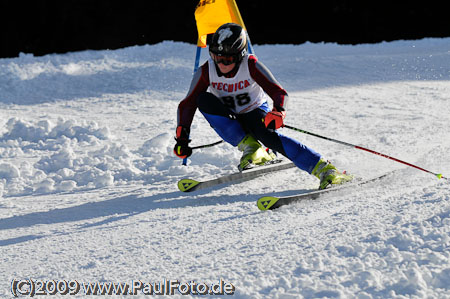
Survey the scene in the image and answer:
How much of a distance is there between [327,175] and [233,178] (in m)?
0.76

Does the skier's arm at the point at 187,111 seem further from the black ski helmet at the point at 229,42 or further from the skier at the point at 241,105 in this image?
the black ski helmet at the point at 229,42

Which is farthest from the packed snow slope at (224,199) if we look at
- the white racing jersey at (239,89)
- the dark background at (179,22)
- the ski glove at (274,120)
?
the dark background at (179,22)

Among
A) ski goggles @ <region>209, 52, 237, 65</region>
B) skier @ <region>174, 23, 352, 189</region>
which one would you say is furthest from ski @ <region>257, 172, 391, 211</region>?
ski goggles @ <region>209, 52, 237, 65</region>

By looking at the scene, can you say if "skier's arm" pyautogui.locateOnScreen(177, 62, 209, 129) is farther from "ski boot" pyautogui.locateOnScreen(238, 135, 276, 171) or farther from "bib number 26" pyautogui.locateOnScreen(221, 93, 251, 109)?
"ski boot" pyautogui.locateOnScreen(238, 135, 276, 171)

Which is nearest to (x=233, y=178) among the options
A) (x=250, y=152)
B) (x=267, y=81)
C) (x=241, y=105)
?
(x=250, y=152)

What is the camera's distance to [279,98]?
3729mm

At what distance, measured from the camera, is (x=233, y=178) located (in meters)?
4.00

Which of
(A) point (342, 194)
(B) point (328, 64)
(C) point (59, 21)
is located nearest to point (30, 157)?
(A) point (342, 194)

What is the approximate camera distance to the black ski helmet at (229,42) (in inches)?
144

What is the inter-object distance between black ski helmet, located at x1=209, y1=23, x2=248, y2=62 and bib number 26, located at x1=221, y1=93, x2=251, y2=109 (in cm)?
31

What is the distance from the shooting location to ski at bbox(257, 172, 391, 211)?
3.16 metres

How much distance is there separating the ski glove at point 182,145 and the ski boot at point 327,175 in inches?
35.4

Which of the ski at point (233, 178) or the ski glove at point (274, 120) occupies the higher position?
the ski glove at point (274, 120)

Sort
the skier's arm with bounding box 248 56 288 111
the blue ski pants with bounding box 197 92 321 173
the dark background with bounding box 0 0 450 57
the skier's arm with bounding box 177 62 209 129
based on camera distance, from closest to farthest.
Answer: the blue ski pants with bounding box 197 92 321 173 → the skier's arm with bounding box 248 56 288 111 → the skier's arm with bounding box 177 62 209 129 → the dark background with bounding box 0 0 450 57
